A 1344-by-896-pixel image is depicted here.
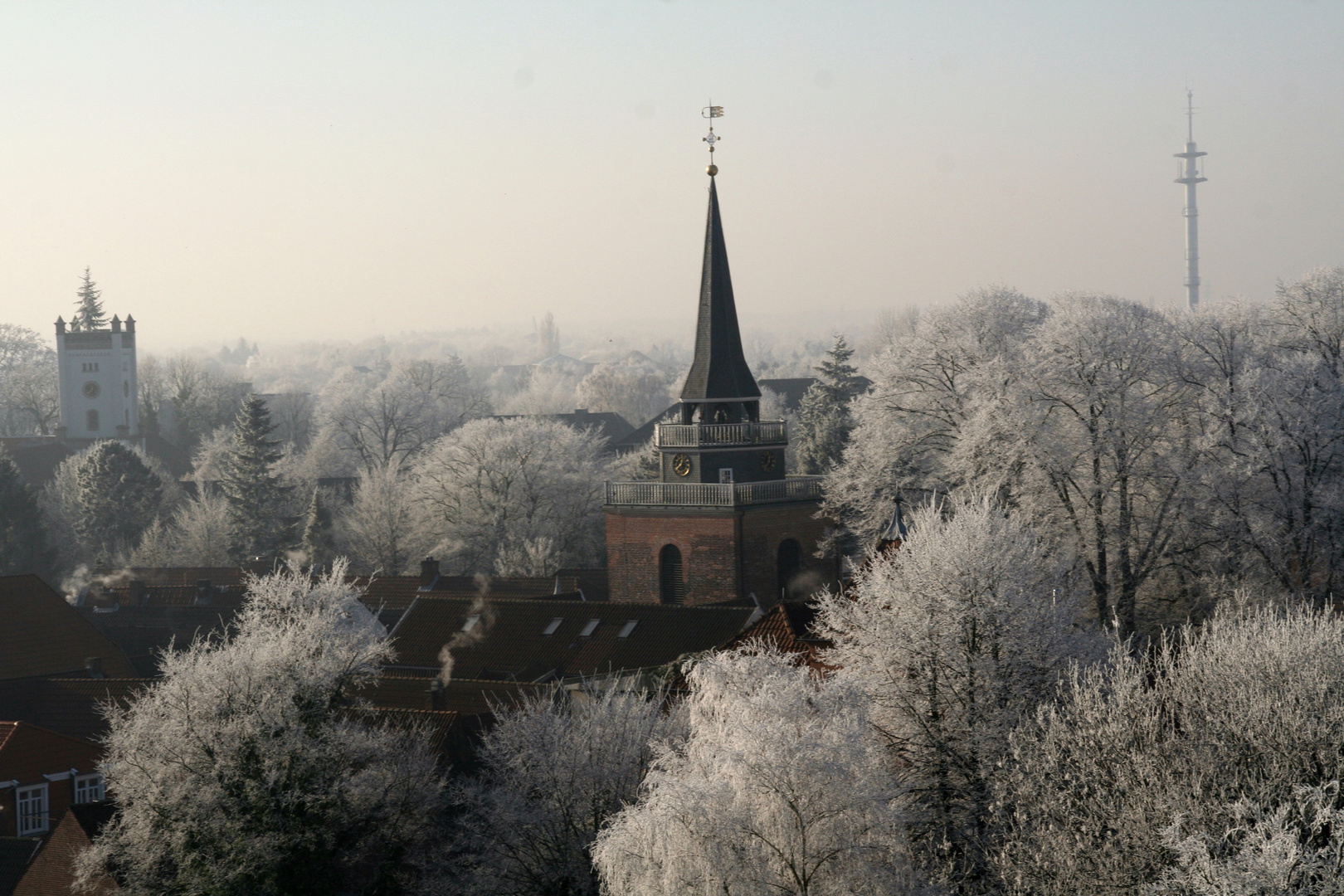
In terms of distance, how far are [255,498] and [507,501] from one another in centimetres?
1411

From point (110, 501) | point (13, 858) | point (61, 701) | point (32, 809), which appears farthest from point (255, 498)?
point (13, 858)

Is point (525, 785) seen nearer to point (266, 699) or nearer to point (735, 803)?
point (266, 699)

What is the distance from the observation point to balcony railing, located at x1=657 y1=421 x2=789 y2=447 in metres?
46.6

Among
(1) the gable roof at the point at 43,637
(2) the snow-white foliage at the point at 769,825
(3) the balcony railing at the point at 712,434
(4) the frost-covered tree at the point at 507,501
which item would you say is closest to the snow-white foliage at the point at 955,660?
(2) the snow-white foliage at the point at 769,825

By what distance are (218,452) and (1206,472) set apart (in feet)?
248

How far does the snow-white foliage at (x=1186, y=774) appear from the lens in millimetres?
18875

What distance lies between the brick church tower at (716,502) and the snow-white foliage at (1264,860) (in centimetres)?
2718

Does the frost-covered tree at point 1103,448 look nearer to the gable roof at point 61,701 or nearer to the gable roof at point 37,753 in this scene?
the gable roof at point 37,753

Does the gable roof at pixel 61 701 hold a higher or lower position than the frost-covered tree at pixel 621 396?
lower

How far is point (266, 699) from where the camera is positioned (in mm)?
27188

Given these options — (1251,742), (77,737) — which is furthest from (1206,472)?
(77,737)

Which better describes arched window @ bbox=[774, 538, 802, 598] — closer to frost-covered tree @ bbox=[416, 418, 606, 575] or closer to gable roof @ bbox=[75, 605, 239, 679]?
gable roof @ bbox=[75, 605, 239, 679]

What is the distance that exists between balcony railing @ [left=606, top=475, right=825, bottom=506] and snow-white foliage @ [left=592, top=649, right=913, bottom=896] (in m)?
23.1

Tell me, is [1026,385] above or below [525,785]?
above
